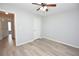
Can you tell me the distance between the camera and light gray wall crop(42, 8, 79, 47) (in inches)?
85.7

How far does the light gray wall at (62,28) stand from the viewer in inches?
85.7

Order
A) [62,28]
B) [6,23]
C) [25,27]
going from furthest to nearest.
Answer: [62,28] < [25,27] < [6,23]

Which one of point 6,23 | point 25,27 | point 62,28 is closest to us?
point 6,23

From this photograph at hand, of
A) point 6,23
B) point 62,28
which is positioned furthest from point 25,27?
point 62,28

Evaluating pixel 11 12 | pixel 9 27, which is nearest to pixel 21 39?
pixel 9 27

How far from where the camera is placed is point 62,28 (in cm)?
243

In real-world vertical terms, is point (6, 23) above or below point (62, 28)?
above

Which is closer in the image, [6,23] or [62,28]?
[6,23]

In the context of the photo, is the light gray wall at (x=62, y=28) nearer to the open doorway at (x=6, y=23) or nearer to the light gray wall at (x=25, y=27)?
the light gray wall at (x=25, y=27)

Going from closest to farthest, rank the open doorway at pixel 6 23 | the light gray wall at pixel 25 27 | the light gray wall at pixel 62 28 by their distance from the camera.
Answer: the open doorway at pixel 6 23
the light gray wall at pixel 25 27
the light gray wall at pixel 62 28

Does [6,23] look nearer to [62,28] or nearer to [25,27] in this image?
[25,27]

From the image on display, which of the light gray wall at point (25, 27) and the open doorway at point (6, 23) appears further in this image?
the light gray wall at point (25, 27)

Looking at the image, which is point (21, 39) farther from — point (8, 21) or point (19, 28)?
point (8, 21)

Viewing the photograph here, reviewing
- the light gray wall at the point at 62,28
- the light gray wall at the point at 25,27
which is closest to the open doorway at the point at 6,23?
the light gray wall at the point at 25,27
